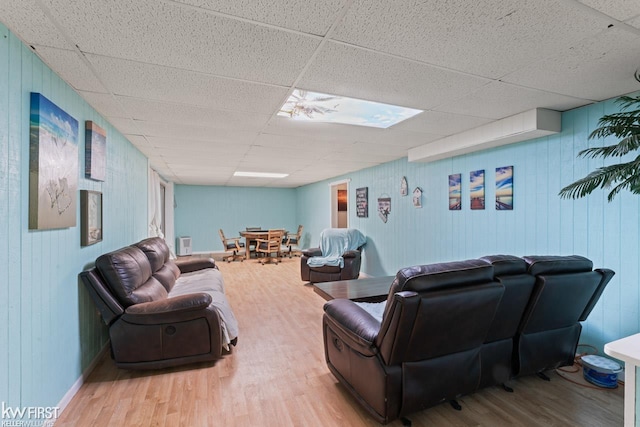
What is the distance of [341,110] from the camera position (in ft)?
8.69

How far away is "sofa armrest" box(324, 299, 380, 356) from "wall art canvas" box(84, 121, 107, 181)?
2.17 m

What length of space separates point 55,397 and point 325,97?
9.14 feet

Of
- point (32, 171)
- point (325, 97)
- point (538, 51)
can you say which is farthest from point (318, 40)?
point (32, 171)

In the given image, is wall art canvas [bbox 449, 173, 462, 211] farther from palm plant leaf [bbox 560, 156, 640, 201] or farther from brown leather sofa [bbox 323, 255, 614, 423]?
palm plant leaf [bbox 560, 156, 640, 201]

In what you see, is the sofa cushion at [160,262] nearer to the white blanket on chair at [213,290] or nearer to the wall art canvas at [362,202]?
the white blanket on chair at [213,290]

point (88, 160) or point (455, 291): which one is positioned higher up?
point (88, 160)

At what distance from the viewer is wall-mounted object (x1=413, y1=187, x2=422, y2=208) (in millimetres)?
4297

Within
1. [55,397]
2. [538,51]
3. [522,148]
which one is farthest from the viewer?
[522,148]

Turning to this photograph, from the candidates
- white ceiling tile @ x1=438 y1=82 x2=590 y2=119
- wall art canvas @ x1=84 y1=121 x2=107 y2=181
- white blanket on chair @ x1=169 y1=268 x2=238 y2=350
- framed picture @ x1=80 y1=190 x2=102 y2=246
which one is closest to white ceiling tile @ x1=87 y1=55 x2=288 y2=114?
wall art canvas @ x1=84 y1=121 x2=107 y2=181

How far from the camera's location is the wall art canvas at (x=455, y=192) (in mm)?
3648

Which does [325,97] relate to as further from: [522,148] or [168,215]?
[168,215]

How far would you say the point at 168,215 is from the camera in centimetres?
783

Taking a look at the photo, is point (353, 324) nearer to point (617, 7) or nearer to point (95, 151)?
point (617, 7)

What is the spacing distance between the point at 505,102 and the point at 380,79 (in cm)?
118
